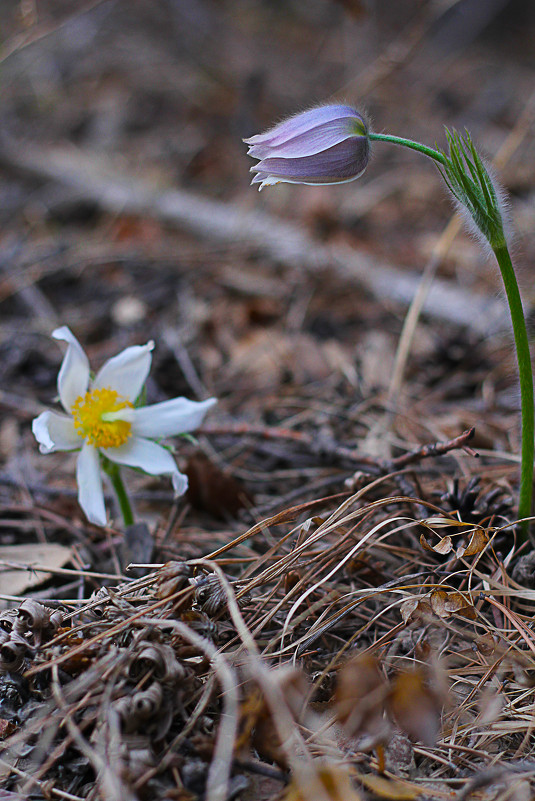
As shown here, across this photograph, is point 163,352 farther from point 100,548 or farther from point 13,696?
point 13,696

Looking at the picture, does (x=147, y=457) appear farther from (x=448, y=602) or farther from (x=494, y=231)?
(x=494, y=231)

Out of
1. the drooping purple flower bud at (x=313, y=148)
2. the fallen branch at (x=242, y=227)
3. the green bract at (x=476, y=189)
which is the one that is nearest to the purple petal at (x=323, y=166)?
the drooping purple flower bud at (x=313, y=148)

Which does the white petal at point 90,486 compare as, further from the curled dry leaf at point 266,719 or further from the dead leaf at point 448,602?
the dead leaf at point 448,602

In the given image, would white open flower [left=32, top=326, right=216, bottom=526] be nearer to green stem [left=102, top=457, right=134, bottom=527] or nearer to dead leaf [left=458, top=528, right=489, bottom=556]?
green stem [left=102, top=457, right=134, bottom=527]

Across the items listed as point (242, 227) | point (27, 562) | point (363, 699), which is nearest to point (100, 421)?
point (27, 562)

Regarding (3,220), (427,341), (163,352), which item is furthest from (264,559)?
(3,220)

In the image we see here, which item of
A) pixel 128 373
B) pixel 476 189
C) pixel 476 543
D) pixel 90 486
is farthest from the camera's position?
pixel 128 373

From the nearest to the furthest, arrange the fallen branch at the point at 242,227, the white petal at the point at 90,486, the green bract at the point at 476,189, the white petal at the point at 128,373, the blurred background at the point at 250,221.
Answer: the green bract at the point at 476,189, the white petal at the point at 90,486, the white petal at the point at 128,373, the blurred background at the point at 250,221, the fallen branch at the point at 242,227

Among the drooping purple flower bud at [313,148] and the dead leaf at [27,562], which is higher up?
the drooping purple flower bud at [313,148]
